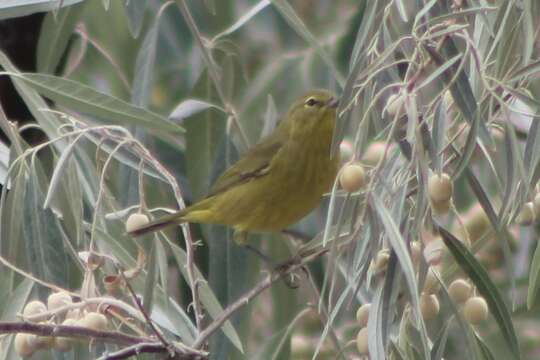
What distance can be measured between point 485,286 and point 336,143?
38cm

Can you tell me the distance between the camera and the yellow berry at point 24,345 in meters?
2.12

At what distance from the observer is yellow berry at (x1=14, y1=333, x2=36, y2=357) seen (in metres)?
2.12

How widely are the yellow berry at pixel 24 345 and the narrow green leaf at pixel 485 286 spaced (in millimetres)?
716

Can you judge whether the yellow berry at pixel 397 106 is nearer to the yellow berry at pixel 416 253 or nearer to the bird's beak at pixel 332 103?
the yellow berry at pixel 416 253

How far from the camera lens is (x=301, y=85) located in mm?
4199

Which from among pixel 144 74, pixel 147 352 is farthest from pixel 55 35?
pixel 147 352

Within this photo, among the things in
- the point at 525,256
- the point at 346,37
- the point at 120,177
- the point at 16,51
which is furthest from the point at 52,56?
the point at 525,256

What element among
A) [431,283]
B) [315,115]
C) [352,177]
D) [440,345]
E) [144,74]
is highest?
[144,74]

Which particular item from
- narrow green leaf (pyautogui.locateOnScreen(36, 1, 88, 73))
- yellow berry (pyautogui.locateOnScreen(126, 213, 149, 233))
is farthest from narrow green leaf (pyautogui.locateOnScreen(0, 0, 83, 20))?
yellow berry (pyautogui.locateOnScreen(126, 213, 149, 233))

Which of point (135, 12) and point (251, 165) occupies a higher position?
point (135, 12)

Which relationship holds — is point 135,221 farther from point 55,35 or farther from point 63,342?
point 55,35

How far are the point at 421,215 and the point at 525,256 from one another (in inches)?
86.6

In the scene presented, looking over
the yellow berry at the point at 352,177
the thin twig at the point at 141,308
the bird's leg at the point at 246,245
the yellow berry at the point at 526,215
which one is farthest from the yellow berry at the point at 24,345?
the bird's leg at the point at 246,245

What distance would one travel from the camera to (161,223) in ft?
9.37
